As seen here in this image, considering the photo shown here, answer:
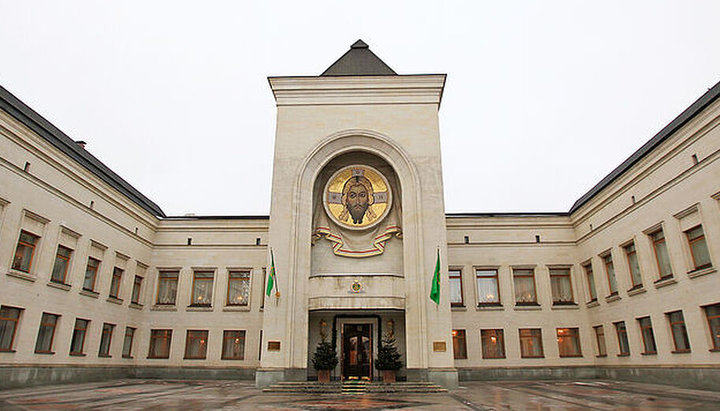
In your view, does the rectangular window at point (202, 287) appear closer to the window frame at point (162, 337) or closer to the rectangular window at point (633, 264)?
the window frame at point (162, 337)

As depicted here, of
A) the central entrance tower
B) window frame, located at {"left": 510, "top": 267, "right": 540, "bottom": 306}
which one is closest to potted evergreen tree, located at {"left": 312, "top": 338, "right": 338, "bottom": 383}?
the central entrance tower

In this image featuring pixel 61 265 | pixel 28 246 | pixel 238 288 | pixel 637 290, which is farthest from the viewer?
pixel 238 288

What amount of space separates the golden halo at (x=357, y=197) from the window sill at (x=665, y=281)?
11.7m

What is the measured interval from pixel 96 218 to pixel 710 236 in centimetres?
2532

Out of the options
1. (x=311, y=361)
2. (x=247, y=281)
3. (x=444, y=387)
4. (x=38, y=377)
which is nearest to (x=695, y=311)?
(x=444, y=387)

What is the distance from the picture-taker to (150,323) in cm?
2648

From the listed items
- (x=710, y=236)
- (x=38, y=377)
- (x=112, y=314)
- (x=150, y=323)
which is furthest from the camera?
(x=150, y=323)

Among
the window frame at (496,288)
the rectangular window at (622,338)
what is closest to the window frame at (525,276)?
the window frame at (496,288)

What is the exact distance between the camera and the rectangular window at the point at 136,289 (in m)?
26.0

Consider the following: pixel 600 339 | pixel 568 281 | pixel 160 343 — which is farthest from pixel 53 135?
pixel 600 339

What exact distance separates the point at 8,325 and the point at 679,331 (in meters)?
25.4

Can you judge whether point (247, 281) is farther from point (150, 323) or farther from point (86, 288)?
point (86, 288)

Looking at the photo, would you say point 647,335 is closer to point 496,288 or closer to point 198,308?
point 496,288

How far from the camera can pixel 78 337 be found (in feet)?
70.4
